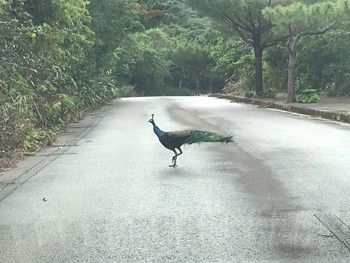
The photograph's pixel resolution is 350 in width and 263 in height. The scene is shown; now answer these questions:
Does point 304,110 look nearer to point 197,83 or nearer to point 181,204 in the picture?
point 181,204

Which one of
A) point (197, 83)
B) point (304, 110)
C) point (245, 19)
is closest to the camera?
point (304, 110)

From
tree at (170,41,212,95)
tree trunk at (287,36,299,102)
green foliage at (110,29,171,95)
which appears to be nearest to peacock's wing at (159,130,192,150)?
tree trunk at (287,36,299,102)

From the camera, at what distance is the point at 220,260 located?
173 inches

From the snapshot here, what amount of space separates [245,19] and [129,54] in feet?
48.5

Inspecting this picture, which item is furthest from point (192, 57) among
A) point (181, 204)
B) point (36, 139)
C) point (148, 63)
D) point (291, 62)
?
point (181, 204)

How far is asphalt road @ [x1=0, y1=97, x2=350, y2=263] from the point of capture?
4.67 m

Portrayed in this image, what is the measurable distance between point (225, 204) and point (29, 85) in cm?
831

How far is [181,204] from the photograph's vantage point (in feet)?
20.5

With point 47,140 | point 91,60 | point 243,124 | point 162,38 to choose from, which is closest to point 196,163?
point 47,140

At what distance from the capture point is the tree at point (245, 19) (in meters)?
26.2

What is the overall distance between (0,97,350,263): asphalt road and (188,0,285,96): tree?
1586cm

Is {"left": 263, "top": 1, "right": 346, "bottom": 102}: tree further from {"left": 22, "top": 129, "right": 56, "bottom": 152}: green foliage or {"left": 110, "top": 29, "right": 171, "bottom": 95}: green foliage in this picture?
{"left": 110, "top": 29, "right": 171, "bottom": 95}: green foliage

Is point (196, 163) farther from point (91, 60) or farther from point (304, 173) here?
point (91, 60)

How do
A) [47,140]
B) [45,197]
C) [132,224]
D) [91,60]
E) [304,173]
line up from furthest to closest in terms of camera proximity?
[91,60] < [47,140] < [304,173] < [45,197] < [132,224]
